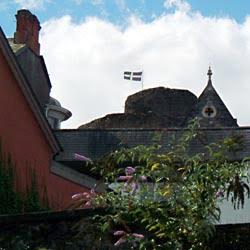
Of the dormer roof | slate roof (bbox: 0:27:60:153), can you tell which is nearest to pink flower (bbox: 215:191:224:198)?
slate roof (bbox: 0:27:60:153)

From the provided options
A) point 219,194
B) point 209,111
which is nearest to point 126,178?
point 219,194

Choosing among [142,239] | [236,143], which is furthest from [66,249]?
[236,143]

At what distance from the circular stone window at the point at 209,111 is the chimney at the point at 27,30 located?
1158cm

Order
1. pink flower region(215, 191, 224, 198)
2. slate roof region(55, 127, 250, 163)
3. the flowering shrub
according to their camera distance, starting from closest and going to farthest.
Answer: the flowering shrub
pink flower region(215, 191, 224, 198)
slate roof region(55, 127, 250, 163)

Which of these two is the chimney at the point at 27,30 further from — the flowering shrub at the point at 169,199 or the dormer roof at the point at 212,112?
the flowering shrub at the point at 169,199

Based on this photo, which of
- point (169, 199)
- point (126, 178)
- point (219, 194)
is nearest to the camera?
point (219, 194)

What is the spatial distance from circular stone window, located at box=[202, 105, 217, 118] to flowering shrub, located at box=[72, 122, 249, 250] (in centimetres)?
3206

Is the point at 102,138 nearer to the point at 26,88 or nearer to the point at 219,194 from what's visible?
the point at 26,88

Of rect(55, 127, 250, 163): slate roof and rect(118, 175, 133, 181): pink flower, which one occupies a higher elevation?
rect(55, 127, 250, 163): slate roof

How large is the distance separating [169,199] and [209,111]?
3310 centimetres

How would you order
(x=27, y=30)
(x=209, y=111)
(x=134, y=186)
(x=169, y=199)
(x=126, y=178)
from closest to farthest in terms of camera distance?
1. (x=169, y=199)
2. (x=134, y=186)
3. (x=126, y=178)
4. (x=27, y=30)
5. (x=209, y=111)

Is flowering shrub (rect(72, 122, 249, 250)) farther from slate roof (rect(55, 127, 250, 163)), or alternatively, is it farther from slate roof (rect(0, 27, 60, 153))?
slate roof (rect(55, 127, 250, 163))

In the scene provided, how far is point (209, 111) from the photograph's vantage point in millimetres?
40406

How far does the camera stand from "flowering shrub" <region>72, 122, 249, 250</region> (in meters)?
7.32
